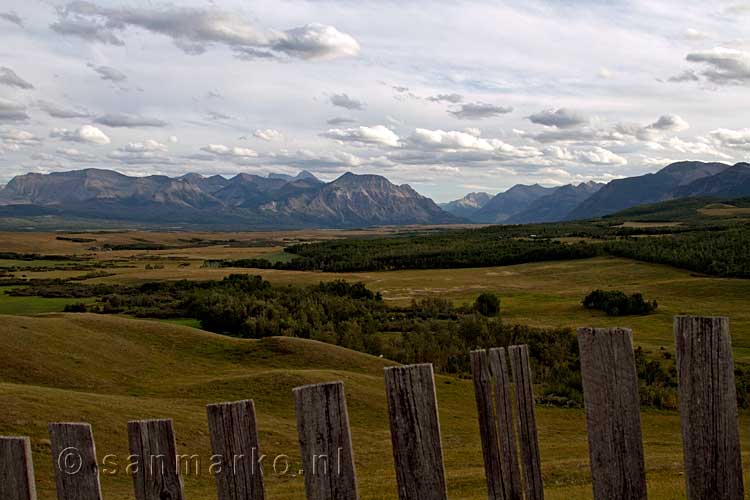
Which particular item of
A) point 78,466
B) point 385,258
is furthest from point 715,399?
point 385,258

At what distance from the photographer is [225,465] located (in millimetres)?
3971

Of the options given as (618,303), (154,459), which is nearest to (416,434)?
(154,459)

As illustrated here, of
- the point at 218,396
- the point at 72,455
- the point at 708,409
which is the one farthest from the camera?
the point at 218,396

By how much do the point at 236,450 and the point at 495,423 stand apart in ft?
5.41

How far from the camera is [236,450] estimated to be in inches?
157

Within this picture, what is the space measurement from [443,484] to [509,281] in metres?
148

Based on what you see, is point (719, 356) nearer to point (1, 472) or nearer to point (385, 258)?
point (1, 472)

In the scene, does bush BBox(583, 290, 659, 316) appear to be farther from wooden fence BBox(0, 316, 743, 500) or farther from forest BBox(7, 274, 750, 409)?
wooden fence BBox(0, 316, 743, 500)

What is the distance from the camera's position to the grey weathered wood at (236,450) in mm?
3971

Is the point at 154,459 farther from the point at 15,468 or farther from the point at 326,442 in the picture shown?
the point at 326,442

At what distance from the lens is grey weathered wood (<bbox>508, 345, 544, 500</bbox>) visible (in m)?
4.21

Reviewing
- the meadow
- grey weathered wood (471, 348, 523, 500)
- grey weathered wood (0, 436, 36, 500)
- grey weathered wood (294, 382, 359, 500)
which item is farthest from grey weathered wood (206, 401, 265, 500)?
the meadow

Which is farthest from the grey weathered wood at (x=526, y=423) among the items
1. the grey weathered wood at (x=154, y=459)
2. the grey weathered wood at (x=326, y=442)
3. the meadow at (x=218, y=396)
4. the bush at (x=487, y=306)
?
the bush at (x=487, y=306)

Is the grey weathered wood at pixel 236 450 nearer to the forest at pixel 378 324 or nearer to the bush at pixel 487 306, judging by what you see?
the forest at pixel 378 324
